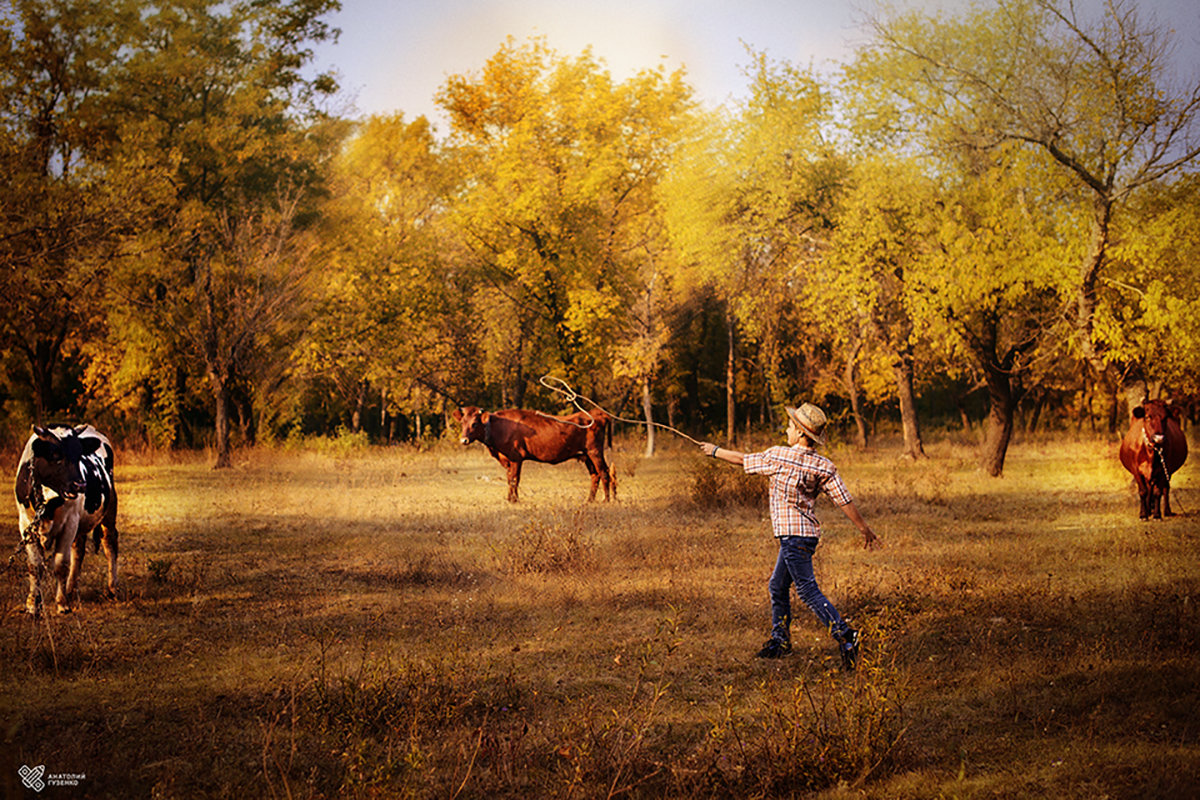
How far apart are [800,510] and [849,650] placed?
42.2 inches

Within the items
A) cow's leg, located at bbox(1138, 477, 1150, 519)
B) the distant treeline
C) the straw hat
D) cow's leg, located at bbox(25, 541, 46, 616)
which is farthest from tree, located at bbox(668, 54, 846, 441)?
cow's leg, located at bbox(25, 541, 46, 616)

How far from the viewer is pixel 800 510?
6.86m

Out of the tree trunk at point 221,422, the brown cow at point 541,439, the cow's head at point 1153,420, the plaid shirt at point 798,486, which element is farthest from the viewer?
the tree trunk at point 221,422

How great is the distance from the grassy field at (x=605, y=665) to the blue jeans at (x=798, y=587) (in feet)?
0.99

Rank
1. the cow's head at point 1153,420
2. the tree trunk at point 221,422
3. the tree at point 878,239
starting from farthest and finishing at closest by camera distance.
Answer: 1. the tree trunk at point 221,422
2. the tree at point 878,239
3. the cow's head at point 1153,420

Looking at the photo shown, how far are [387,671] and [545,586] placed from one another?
10.8 feet

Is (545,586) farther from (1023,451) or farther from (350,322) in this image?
(1023,451)

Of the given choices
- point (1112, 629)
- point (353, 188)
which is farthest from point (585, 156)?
point (1112, 629)

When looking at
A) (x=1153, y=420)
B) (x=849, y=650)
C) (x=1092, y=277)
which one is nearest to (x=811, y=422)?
(x=849, y=650)

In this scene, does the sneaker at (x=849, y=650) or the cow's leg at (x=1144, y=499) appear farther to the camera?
the cow's leg at (x=1144, y=499)

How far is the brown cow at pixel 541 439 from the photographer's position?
18031 mm

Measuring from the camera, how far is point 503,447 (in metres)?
18.3

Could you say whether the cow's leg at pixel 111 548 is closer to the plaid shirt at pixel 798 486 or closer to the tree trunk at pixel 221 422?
the plaid shirt at pixel 798 486

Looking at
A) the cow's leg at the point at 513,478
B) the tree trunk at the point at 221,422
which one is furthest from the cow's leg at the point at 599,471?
the tree trunk at the point at 221,422
